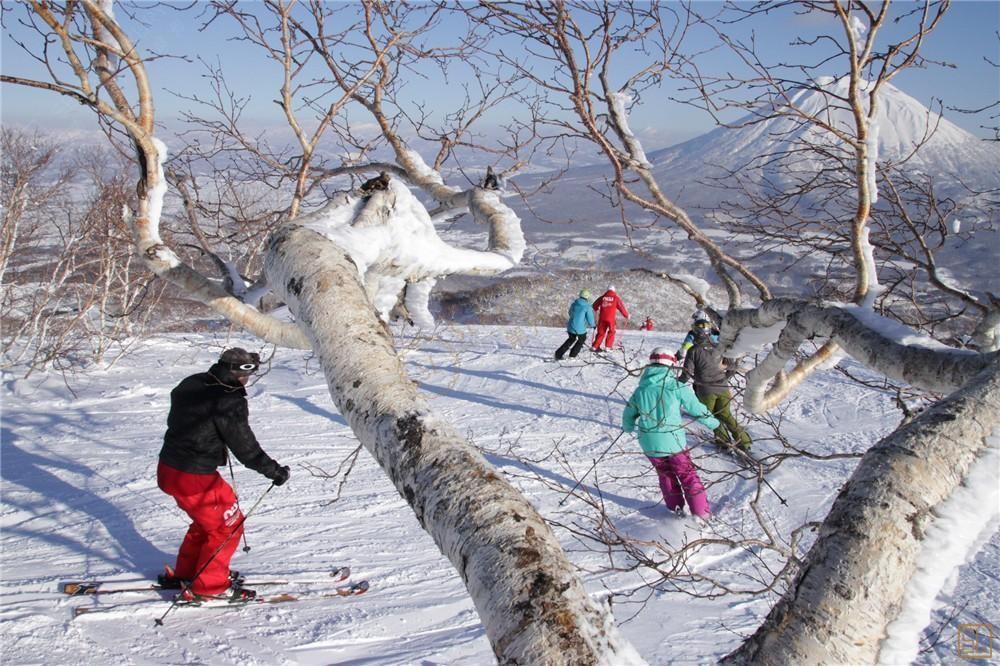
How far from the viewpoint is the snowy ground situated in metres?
3.54

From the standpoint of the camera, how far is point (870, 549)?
1.16 metres

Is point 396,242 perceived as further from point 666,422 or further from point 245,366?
point 666,422

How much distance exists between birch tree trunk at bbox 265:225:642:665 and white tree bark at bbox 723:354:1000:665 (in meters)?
0.31

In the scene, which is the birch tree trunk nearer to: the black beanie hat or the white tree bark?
the white tree bark

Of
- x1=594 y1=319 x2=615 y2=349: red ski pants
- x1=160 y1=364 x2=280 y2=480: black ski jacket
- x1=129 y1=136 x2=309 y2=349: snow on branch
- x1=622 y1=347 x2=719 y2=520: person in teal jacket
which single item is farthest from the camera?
x1=594 y1=319 x2=615 y2=349: red ski pants

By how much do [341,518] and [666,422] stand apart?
109 inches

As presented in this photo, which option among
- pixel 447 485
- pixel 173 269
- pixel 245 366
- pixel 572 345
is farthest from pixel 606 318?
pixel 447 485

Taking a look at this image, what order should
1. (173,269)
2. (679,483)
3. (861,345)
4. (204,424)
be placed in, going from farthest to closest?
(679,483), (204,424), (173,269), (861,345)

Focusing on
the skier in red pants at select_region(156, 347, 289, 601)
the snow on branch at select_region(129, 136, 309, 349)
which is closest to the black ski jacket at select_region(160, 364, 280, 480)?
the skier in red pants at select_region(156, 347, 289, 601)

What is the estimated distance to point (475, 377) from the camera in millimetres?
9742

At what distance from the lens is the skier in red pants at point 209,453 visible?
12.1ft

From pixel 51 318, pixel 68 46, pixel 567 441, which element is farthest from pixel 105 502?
pixel 51 318

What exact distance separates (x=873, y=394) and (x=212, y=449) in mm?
9143

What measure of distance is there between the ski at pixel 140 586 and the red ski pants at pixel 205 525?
189 mm
